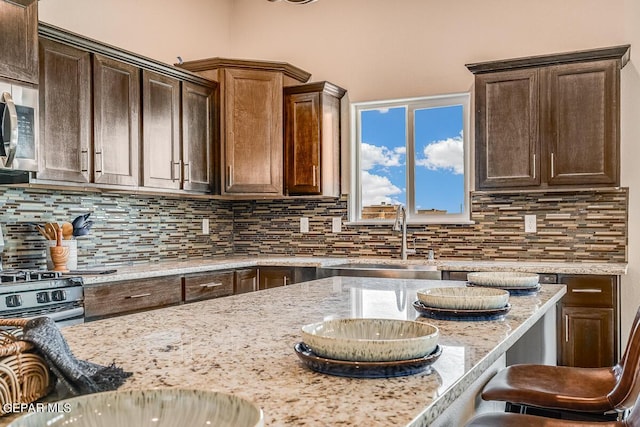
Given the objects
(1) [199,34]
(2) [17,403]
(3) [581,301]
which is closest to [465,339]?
(2) [17,403]

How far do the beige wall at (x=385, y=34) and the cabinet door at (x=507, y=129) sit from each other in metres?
0.50

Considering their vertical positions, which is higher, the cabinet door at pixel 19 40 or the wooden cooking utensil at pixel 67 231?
the cabinet door at pixel 19 40

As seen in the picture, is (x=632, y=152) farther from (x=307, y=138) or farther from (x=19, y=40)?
(x=19, y=40)

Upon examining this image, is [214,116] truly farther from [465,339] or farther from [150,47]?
[465,339]

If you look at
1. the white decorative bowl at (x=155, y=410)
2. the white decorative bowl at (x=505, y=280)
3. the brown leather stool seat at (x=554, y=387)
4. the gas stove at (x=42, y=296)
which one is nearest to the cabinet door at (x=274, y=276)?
the gas stove at (x=42, y=296)

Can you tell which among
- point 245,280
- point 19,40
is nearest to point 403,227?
point 245,280

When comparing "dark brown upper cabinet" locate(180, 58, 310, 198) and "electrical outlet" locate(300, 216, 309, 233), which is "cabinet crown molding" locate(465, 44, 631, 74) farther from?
"electrical outlet" locate(300, 216, 309, 233)

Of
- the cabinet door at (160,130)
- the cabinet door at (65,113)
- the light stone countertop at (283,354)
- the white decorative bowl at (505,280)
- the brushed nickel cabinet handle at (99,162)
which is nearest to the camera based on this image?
the light stone countertop at (283,354)

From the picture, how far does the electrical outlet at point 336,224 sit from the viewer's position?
481cm

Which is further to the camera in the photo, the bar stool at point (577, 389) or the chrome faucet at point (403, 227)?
the chrome faucet at point (403, 227)

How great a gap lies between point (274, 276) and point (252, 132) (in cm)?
109

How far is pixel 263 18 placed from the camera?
5.15 m

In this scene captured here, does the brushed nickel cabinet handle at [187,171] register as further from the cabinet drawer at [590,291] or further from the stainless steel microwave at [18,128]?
the cabinet drawer at [590,291]

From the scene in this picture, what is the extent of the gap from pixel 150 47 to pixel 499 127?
2602 mm
